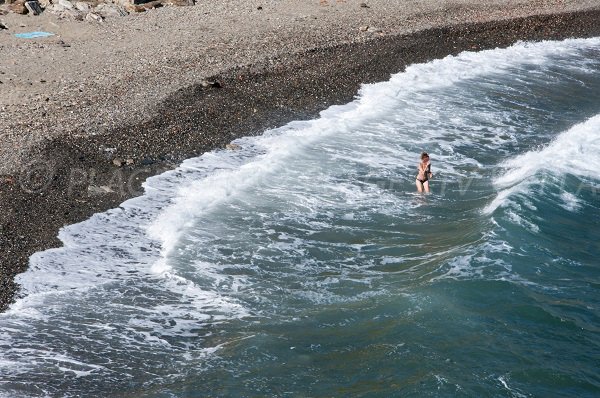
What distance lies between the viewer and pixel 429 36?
93.0ft

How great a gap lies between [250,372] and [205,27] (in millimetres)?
17583

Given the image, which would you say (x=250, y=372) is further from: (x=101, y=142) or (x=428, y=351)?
(x=101, y=142)

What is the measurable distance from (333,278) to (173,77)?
1024cm

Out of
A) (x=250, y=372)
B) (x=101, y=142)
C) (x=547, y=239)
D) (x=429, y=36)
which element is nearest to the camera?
(x=250, y=372)

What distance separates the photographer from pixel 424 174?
1688 cm

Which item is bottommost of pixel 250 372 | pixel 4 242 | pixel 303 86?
pixel 250 372

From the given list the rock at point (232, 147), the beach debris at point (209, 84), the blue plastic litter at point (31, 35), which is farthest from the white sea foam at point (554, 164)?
the blue plastic litter at point (31, 35)

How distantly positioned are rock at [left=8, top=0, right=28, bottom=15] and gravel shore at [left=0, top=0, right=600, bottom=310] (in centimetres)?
36

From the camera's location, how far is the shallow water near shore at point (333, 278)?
36.0ft

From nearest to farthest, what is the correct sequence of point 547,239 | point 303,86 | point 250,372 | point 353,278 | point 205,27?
point 250,372, point 353,278, point 547,239, point 303,86, point 205,27

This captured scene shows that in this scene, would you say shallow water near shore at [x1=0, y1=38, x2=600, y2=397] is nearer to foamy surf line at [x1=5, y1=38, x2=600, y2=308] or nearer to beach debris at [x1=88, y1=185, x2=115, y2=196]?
foamy surf line at [x1=5, y1=38, x2=600, y2=308]

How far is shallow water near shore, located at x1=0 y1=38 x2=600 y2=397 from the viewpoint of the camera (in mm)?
10961

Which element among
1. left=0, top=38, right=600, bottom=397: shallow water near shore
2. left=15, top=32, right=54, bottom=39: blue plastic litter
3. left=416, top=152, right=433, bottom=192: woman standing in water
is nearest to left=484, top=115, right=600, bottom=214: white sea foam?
left=0, top=38, right=600, bottom=397: shallow water near shore

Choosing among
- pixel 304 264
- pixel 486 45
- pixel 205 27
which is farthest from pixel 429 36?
pixel 304 264
